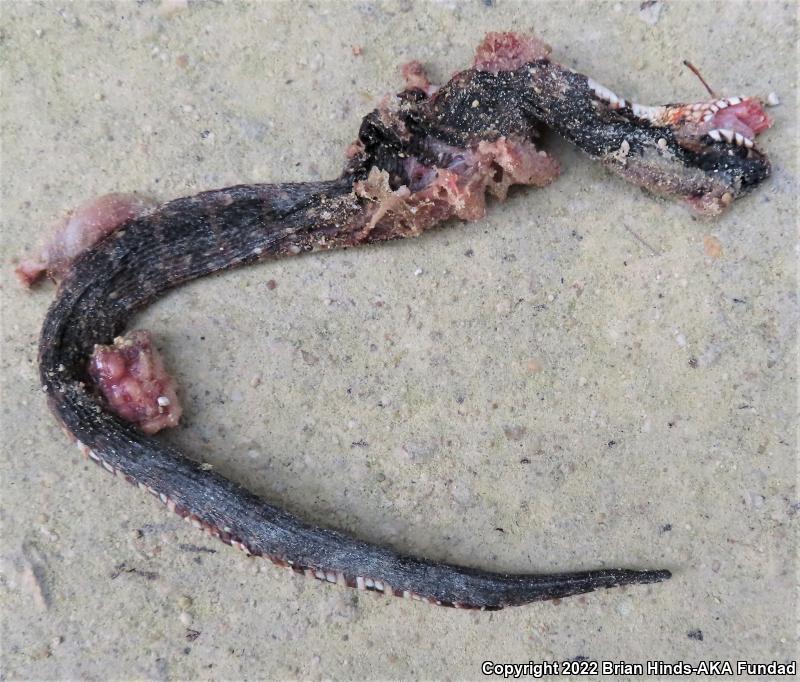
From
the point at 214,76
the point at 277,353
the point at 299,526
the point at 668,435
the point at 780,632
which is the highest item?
the point at 214,76

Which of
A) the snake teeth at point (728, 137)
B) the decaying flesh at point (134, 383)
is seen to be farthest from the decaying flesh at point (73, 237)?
the snake teeth at point (728, 137)

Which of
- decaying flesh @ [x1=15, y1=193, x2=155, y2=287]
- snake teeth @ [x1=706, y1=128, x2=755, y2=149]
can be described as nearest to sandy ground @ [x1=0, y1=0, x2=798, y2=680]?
decaying flesh @ [x1=15, y1=193, x2=155, y2=287]

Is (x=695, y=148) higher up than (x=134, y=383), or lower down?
higher up

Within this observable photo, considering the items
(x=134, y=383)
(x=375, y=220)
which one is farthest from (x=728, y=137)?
(x=134, y=383)

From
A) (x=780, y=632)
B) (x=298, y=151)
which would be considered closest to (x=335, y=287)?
(x=298, y=151)

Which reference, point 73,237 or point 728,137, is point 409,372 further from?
point 728,137

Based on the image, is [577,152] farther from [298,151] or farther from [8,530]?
[8,530]

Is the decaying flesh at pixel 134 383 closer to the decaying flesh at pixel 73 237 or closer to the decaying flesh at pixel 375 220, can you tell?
the decaying flesh at pixel 375 220
